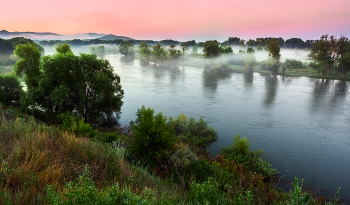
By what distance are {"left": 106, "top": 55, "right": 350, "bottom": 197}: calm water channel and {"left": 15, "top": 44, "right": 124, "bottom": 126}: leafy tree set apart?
163 inches

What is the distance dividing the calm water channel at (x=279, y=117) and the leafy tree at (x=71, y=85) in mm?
4140

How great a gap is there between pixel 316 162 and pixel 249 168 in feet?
22.5

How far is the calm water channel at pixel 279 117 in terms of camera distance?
55.3 feet

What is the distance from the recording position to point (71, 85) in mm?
19828

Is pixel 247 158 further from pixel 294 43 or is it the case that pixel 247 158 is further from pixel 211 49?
pixel 294 43

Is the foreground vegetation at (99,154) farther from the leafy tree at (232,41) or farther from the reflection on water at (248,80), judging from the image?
the leafy tree at (232,41)

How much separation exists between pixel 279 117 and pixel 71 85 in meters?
25.3

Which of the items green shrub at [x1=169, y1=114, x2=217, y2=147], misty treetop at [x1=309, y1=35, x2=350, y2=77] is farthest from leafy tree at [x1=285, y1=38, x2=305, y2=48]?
green shrub at [x1=169, y1=114, x2=217, y2=147]

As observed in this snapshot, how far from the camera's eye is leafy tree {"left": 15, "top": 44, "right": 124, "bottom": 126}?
61.7 ft

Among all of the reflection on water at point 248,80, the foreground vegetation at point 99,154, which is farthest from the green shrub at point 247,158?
the reflection on water at point 248,80

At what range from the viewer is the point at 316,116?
2812cm

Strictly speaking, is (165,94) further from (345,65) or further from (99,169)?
(345,65)

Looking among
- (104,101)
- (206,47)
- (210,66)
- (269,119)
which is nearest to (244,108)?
(269,119)

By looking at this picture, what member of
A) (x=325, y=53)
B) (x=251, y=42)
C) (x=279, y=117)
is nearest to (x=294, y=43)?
(x=251, y=42)
